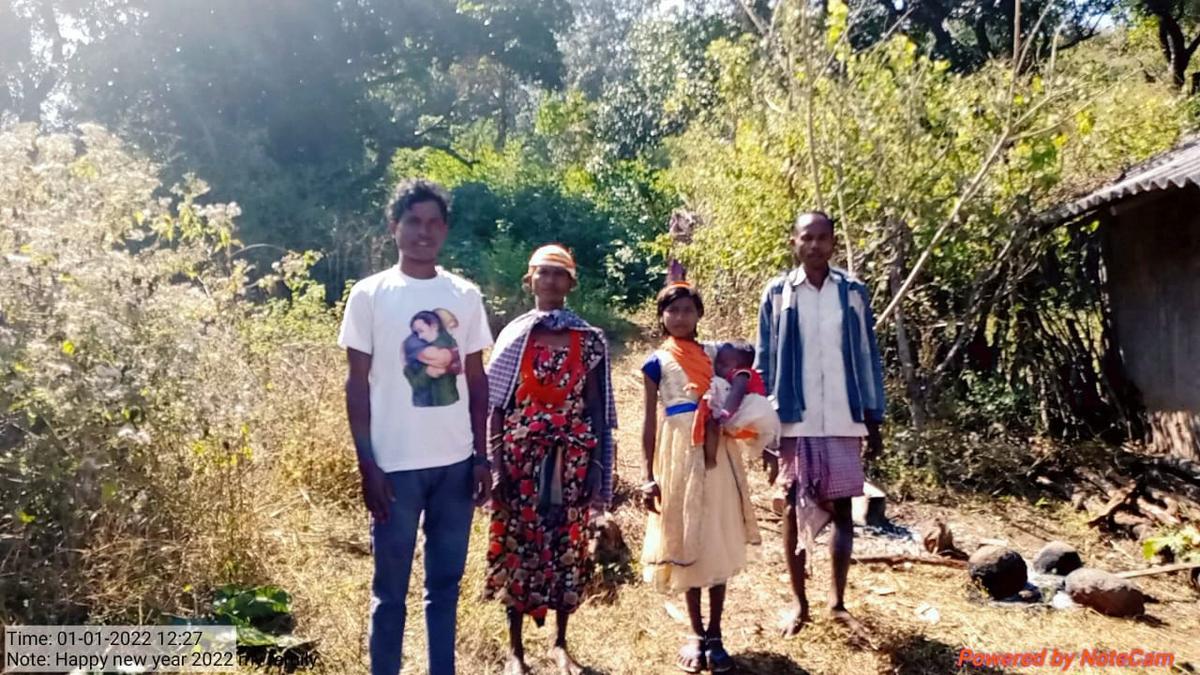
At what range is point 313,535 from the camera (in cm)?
426

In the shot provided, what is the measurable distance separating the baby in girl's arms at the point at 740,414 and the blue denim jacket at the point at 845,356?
198 millimetres

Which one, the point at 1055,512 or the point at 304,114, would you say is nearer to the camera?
the point at 1055,512

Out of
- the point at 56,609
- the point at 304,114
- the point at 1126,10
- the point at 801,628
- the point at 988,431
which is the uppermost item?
the point at 1126,10

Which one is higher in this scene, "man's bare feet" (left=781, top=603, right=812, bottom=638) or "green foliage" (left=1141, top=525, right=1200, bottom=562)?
"green foliage" (left=1141, top=525, right=1200, bottom=562)

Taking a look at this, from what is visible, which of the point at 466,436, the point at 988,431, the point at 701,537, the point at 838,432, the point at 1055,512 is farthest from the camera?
the point at 988,431

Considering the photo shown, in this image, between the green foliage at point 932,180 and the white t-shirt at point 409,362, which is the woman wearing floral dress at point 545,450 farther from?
the green foliage at point 932,180

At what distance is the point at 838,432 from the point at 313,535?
8.60ft

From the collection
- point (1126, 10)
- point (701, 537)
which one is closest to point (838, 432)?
point (701, 537)

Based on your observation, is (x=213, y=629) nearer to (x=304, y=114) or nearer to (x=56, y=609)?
(x=56, y=609)

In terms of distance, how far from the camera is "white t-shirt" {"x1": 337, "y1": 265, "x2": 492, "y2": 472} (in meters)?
2.39

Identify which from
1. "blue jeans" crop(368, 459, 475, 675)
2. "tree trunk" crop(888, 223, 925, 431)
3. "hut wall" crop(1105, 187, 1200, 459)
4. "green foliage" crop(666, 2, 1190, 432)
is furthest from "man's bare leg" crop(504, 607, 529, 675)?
"hut wall" crop(1105, 187, 1200, 459)

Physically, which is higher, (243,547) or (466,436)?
(466,436)

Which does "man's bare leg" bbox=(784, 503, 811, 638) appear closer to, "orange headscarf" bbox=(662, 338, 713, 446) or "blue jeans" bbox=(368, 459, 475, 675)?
"orange headscarf" bbox=(662, 338, 713, 446)

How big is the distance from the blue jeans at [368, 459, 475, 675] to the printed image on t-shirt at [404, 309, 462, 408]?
8.3 inches
